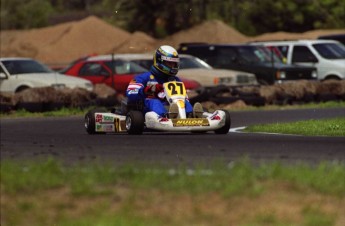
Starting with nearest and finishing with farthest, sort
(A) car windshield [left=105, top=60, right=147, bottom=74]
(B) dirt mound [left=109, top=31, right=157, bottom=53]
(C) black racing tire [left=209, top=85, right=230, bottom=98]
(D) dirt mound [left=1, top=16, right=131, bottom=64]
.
→ (C) black racing tire [left=209, top=85, right=230, bottom=98] < (A) car windshield [left=105, top=60, right=147, bottom=74] < (B) dirt mound [left=109, top=31, right=157, bottom=53] < (D) dirt mound [left=1, top=16, right=131, bottom=64]

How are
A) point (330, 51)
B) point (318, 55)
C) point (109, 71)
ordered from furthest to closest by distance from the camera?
point (330, 51) → point (318, 55) → point (109, 71)

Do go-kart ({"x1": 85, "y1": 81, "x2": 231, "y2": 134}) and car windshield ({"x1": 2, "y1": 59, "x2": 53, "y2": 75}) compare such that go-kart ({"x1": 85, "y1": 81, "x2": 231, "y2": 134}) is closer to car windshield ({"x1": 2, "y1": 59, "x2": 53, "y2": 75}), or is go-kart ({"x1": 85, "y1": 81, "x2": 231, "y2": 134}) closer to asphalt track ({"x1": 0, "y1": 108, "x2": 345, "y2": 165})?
asphalt track ({"x1": 0, "y1": 108, "x2": 345, "y2": 165})

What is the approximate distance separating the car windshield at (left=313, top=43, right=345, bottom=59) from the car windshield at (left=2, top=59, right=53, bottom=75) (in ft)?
28.5

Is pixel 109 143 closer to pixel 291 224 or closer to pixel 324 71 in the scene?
pixel 291 224

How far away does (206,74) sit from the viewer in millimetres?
30906

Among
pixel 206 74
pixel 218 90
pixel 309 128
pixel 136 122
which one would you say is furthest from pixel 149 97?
pixel 206 74

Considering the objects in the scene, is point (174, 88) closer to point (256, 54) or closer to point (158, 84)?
point (158, 84)

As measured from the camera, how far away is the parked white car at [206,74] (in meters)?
30.7

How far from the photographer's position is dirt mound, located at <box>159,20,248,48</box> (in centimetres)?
5850

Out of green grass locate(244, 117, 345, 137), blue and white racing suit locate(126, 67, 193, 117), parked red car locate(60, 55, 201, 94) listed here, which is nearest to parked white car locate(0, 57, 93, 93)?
parked red car locate(60, 55, 201, 94)

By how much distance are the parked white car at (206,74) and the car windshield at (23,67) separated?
7.80 ft

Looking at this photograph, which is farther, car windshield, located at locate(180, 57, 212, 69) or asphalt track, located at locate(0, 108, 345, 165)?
car windshield, located at locate(180, 57, 212, 69)

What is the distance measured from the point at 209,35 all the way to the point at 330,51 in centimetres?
2424

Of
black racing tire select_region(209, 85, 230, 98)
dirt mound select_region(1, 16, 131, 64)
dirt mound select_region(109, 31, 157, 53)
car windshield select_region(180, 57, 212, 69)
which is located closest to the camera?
black racing tire select_region(209, 85, 230, 98)
